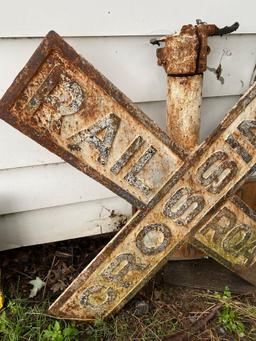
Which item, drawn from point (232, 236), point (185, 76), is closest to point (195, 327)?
point (232, 236)

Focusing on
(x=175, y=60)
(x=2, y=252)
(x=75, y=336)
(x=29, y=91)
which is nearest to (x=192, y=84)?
(x=175, y=60)

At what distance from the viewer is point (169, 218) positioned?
1378 mm

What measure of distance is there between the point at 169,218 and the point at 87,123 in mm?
538

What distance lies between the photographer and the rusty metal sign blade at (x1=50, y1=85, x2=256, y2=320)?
50.8 inches

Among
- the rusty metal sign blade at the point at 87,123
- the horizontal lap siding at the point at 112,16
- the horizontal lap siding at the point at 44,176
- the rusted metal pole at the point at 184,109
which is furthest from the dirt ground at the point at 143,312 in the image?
the horizontal lap siding at the point at 112,16

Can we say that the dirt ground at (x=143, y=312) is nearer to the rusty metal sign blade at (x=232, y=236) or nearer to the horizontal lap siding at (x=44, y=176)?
the rusty metal sign blade at (x=232, y=236)

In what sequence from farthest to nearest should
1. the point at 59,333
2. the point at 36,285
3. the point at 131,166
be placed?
the point at 36,285
the point at 59,333
the point at 131,166

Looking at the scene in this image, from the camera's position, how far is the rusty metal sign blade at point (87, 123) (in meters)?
1.01

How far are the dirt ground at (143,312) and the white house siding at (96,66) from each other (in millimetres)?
187

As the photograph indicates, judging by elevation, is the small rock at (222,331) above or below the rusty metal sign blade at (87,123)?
below

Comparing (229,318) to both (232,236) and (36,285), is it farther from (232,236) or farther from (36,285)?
(36,285)

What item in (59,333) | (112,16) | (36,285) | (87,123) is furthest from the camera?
(36,285)

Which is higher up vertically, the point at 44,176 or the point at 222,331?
the point at 44,176

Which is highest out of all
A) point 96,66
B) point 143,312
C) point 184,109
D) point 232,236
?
point 96,66
